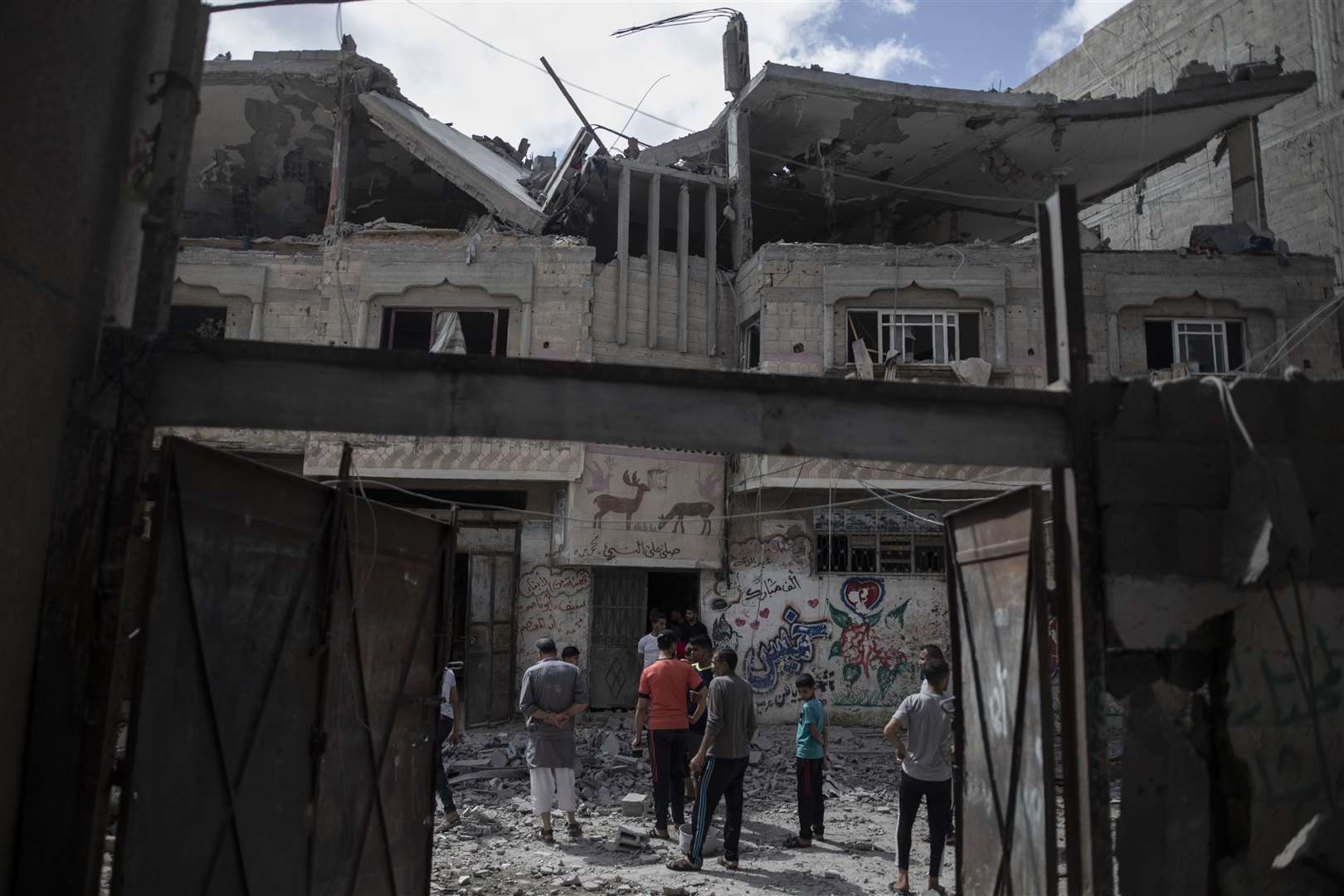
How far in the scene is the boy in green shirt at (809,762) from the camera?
28.4 ft

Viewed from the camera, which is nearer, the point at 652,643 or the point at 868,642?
the point at 652,643

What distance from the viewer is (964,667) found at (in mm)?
5512

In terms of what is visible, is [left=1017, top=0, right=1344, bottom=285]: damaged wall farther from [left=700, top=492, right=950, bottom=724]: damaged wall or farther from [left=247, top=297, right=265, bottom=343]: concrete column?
[left=247, top=297, right=265, bottom=343]: concrete column

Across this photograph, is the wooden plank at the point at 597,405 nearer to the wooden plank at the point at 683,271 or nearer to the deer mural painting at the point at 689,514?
the deer mural painting at the point at 689,514

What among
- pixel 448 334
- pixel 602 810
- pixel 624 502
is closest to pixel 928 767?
pixel 602 810

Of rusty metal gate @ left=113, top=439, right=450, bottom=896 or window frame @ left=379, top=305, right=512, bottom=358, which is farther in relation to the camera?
window frame @ left=379, top=305, right=512, bottom=358

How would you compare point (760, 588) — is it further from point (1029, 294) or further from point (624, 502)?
point (1029, 294)

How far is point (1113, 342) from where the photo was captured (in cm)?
1596

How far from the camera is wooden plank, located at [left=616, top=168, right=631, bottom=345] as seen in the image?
53.6 feet

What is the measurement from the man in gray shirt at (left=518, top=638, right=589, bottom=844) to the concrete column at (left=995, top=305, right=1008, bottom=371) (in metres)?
9.83

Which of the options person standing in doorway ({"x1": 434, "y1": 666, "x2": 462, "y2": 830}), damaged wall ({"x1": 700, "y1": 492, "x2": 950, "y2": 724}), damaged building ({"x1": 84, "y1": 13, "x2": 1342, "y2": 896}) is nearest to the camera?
person standing in doorway ({"x1": 434, "y1": 666, "x2": 462, "y2": 830})

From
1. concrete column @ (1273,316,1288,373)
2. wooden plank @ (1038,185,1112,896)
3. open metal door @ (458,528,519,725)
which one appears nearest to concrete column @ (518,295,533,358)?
open metal door @ (458,528,519,725)

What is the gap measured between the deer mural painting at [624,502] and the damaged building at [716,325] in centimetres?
3

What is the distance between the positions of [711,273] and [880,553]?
18.5ft
